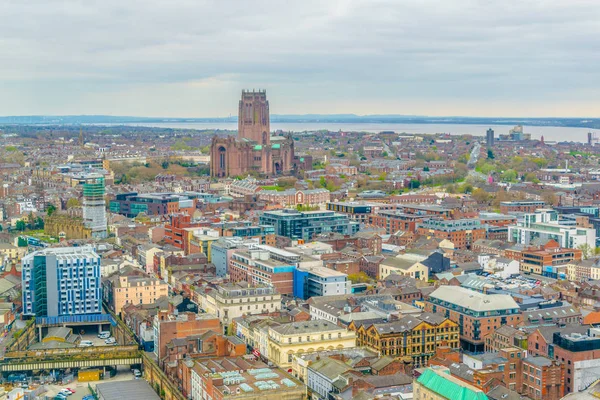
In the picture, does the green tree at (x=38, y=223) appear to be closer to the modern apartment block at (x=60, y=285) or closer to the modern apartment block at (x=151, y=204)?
the modern apartment block at (x=151, y=204)

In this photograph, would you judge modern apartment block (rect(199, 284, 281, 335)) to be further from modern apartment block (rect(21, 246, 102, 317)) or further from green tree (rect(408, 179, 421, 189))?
green tree (rect(408, 179, 421, 189))

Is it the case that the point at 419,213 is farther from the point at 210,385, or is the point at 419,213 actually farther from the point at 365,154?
the point at 365,154

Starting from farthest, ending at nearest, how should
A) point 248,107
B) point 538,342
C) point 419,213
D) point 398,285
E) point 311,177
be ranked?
1. point 248,107
2. point 311,177
3. point 419,213
4. point 398,285
5. point 538,342

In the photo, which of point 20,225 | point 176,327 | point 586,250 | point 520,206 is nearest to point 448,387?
point 176,327

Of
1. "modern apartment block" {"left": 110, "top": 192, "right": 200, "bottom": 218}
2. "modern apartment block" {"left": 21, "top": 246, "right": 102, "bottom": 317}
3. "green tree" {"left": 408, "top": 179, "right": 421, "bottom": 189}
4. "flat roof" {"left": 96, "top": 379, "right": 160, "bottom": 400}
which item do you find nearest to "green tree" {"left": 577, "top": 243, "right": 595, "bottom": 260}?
"modern apartment block" {"left": 21, "top": 246, "right": 102, "bottom": 317}

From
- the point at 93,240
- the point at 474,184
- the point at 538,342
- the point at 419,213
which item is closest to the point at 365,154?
the point at 474,184

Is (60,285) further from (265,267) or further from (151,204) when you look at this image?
(151,204)
